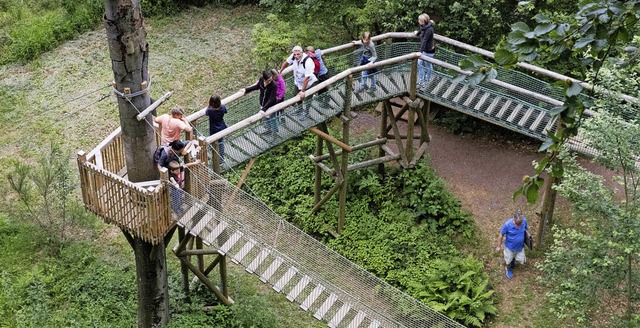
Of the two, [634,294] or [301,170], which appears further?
[301,170]

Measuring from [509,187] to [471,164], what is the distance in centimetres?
118

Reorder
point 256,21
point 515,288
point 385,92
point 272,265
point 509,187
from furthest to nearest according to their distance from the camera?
point 256,21, point 509,187, point 385,92, point 515,288, point 272,265

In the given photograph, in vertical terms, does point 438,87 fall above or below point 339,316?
above

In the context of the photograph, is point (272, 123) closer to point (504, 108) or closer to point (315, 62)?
point (315, 62)

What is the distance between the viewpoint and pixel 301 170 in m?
17.5

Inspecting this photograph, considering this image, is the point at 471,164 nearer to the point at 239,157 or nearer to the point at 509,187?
the point at 509,187

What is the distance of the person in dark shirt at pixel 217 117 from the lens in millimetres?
12625

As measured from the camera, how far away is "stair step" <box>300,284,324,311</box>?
38.9 ft

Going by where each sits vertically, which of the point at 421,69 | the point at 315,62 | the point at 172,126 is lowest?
the point at 421,69

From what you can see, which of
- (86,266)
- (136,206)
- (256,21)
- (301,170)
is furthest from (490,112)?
(256,21)

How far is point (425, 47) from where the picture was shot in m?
15.6

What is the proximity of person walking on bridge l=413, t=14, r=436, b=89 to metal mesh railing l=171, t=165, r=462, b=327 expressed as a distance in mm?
5357

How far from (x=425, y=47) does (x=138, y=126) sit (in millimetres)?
7023

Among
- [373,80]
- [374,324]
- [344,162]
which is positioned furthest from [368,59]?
[374,324]
